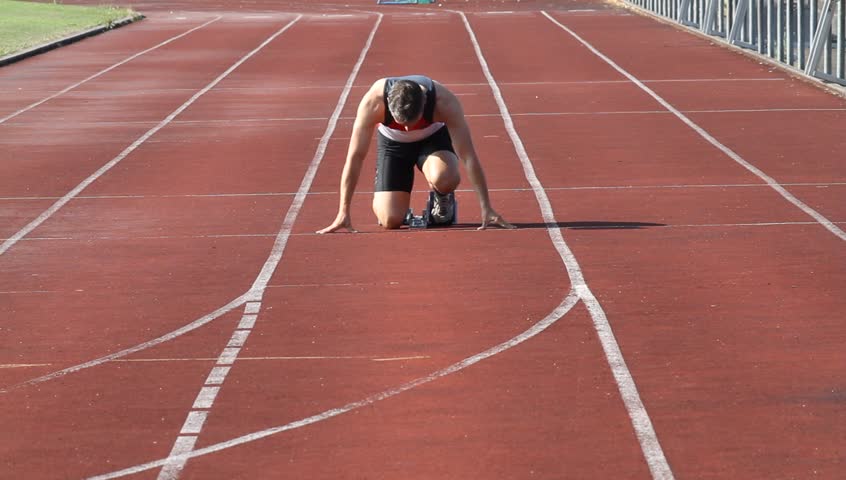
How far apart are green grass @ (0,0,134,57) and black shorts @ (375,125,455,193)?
61.3 ft

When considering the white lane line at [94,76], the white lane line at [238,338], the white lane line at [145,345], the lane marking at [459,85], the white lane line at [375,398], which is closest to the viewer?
the white lane line at [375,398]

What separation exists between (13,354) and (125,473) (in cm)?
243

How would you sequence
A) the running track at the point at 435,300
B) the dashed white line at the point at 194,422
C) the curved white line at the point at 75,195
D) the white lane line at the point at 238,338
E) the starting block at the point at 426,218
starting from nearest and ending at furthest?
the running track at the point at 435,300
the dashed white line at the point at 194,422
the curved white line at the point at 75,195
the white lane line at the point at 238,338
the starting block at the point at 426,218

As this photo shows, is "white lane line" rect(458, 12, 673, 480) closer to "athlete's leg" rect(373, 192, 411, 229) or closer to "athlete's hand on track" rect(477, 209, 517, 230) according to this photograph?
"athlete's hand on track" rect(477, 209, 517, 230)

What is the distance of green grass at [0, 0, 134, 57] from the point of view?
33219 millimetres

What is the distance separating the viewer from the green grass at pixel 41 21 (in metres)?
33.2

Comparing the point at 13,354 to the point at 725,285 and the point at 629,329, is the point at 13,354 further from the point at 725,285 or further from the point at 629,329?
the point at 725,285

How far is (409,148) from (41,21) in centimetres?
2811

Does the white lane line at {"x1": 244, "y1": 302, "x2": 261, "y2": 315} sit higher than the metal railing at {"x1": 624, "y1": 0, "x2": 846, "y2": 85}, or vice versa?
the white lane line at {"x1": 244, "y1": 302, "x2": 261, "y2": 315}

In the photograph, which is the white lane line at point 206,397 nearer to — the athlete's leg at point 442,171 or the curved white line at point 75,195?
the curved white line at point 75,195

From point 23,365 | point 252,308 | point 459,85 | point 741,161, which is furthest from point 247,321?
point 459,85

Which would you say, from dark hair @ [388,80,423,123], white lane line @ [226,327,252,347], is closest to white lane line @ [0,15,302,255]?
dark hair @ [388,80,423,123]

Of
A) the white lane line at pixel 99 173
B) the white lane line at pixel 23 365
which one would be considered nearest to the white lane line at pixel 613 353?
the white lane line at pixel 23 365

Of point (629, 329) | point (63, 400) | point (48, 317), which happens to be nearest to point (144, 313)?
point (48, 317)
